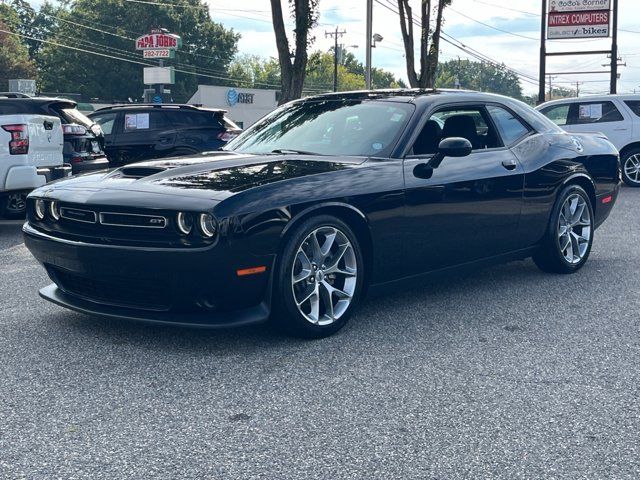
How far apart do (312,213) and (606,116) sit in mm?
12680

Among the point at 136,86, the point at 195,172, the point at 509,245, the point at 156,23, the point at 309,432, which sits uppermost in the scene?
the point at 156,23

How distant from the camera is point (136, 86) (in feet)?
249

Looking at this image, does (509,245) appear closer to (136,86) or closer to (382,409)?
(382,409)

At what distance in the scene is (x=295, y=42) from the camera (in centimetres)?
1633

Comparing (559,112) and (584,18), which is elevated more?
(584,18)

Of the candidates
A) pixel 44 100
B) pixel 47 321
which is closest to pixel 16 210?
pixel 44 100

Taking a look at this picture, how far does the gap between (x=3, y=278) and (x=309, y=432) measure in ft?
14.1

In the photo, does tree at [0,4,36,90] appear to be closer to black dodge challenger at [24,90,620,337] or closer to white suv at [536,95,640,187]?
white suv at [536,95,640,187]

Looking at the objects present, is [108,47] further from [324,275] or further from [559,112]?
[324,275]

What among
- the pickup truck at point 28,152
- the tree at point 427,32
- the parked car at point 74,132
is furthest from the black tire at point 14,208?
the tree at point 427,32

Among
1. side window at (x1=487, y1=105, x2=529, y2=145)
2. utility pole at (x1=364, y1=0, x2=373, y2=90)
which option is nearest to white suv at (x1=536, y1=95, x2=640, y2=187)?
side window at (x1=487, y1=105, x2=529, y2=145)

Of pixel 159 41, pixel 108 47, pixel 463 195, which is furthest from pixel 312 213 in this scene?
pixel 108 47

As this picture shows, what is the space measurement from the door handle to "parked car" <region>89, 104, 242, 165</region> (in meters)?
9.53

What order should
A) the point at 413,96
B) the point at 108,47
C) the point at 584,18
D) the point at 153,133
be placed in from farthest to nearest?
1. the point at 108,47
2. the point at 584,18
3. the point at 153,133
4. the point at 413,96
